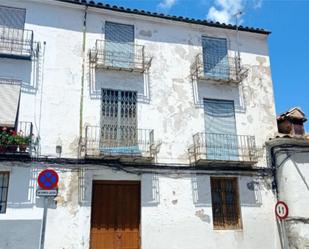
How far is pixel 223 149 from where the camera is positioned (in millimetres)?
12398

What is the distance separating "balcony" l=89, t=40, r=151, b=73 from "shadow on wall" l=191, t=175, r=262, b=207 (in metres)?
4.59

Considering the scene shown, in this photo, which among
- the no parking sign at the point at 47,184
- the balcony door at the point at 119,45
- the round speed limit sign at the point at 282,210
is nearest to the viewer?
the no parking sign at the point at 47,184

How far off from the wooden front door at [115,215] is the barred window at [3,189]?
2732 mm

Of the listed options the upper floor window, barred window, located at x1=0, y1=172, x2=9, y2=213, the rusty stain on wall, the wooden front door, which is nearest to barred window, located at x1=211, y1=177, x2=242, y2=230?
the rusty stain on wall

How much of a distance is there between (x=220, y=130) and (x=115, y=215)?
16.6ft

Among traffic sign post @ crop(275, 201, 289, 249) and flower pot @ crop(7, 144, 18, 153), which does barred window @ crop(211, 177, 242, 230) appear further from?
flower pot @ crop(7, 144, 18, 153)

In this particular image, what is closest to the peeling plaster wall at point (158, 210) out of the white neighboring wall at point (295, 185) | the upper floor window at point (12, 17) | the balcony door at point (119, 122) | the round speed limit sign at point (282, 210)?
the white neighboring wall at point (295, 185)

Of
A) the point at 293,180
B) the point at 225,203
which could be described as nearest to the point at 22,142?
the point at 225,203

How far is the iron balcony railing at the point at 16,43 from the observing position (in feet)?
36.8

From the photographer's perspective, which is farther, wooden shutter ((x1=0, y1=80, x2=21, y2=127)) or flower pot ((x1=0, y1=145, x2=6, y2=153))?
wooden shutter ((x1=0, y1=80, x2=21, y2=127))

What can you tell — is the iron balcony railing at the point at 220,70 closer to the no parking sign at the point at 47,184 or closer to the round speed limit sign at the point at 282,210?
the round speed limit sign at the point at 282,210

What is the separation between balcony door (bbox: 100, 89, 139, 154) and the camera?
1131 centimetres

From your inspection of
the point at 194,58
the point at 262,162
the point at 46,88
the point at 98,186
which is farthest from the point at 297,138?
the point at 46,88

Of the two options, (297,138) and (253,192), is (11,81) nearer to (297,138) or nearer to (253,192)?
(253,192)
